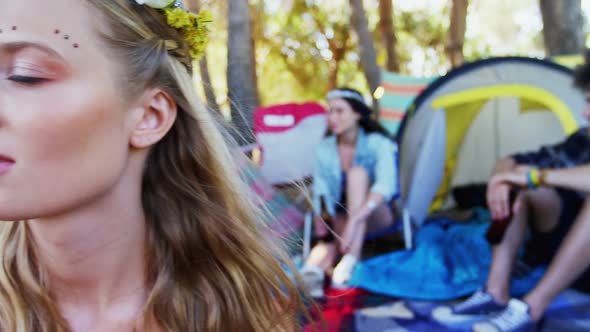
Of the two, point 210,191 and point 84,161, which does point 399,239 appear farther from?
point 84,161

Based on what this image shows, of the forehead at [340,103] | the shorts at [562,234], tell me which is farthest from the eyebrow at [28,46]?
the forehead at [340,103]

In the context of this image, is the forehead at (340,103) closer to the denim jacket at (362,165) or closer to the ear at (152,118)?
the denim jacket at (362,165)

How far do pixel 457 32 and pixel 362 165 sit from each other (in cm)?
397

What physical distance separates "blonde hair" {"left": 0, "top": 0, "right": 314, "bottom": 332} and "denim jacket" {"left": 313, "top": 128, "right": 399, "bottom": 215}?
2.43m

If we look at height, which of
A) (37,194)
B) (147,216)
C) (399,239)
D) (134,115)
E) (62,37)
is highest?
(62,37)

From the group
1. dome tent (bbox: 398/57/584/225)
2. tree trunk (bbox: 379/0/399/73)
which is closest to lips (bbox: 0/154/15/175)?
dome tent (bbox: 398/57/584/225)

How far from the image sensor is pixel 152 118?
3.84 ft

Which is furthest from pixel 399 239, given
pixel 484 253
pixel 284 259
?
pixel 284 259

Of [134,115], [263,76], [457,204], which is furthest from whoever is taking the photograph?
[263,76]

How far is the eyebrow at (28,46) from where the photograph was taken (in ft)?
3.15

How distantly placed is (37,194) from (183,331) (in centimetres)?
43

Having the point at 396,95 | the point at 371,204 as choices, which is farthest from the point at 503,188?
the point at 396,95

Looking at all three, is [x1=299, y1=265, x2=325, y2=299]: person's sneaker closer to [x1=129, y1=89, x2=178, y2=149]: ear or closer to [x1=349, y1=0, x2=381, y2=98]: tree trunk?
[x1=129, y1=89, x2=178, y2=149]: ear

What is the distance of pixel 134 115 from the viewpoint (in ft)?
3.64
